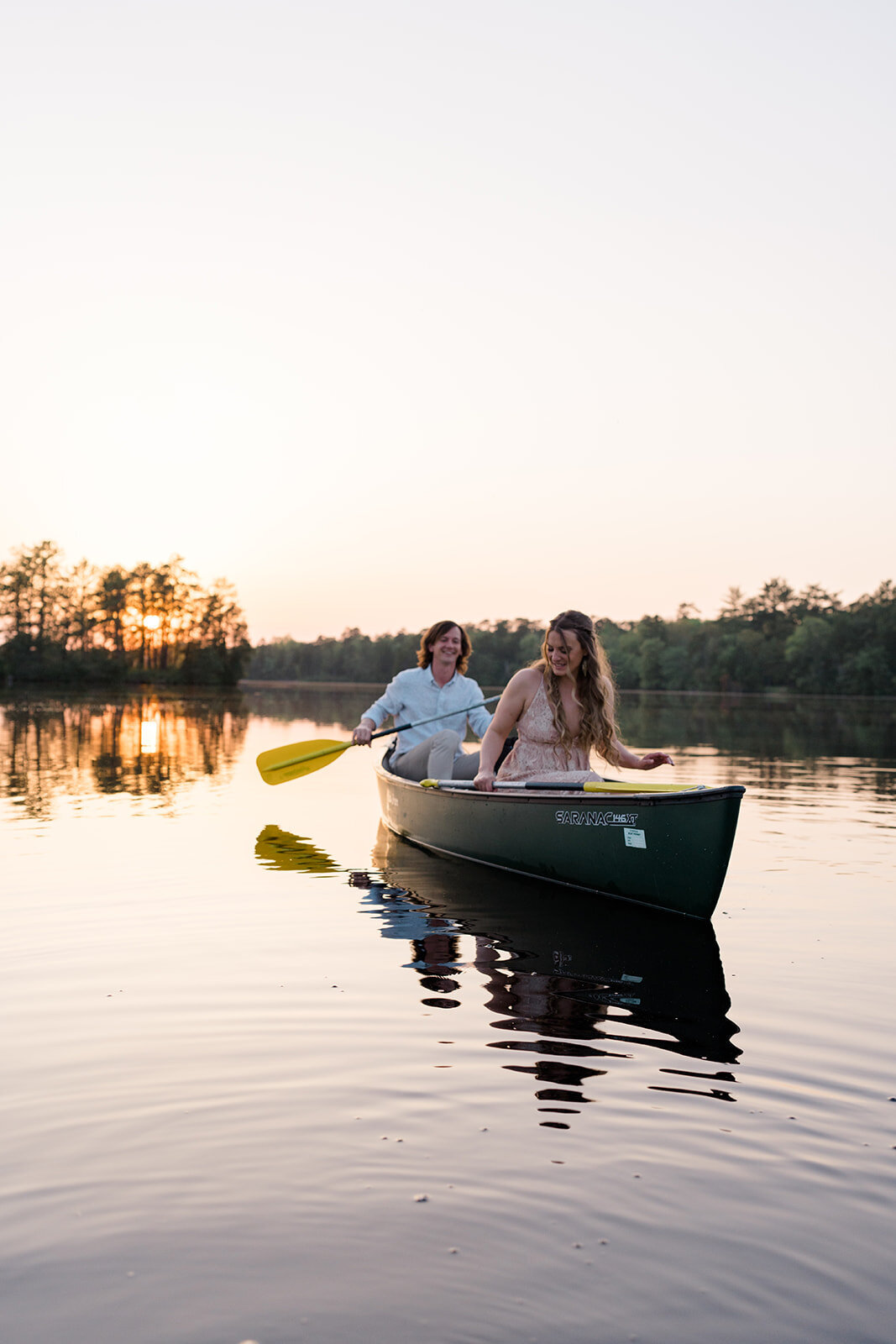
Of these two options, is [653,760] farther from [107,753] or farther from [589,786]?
[107,753]

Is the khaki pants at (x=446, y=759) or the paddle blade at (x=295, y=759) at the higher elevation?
the khaki pants at (x=446, y=759)

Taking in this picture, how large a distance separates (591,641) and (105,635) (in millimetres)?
84975

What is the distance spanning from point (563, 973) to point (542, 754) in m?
2.18

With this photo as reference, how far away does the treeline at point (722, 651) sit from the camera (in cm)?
10762

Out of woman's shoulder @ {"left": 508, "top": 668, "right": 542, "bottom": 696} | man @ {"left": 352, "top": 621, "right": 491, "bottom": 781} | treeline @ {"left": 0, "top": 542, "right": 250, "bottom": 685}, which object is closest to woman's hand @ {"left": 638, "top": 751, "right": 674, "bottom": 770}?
woman's shoulder @ {"left": 508, "top": 668, "right": 542, "bottom": 696}

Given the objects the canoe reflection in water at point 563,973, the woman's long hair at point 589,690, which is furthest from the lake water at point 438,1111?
the woman's long hair at point 589,690

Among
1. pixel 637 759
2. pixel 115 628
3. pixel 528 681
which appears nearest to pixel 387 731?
pixel 528 681

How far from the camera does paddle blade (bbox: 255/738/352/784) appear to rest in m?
11.4

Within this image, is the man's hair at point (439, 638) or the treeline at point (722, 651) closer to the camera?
the man's hair at point (439, 638)

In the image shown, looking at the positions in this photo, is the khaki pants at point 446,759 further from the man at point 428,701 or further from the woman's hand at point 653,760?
the woman's hand at point 653,760

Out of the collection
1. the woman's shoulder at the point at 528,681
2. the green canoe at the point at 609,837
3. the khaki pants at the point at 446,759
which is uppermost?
the woman's shoulder at the point at 528,681

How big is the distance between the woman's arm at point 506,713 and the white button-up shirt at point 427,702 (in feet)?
8.47

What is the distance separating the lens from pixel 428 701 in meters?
9.94

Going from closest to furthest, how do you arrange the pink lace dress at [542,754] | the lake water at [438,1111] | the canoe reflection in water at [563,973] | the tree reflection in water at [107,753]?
1. the lake water at [438,1111]
2. the canoe reflection in water at [563,973]
3. the pink lace dress at [542,754]
4. the tree reflection in water at [107,753]
